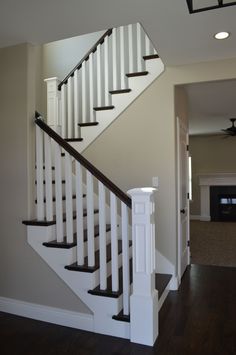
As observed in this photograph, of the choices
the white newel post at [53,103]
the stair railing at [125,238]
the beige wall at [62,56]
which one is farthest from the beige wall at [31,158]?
the beige wall at [62,56]

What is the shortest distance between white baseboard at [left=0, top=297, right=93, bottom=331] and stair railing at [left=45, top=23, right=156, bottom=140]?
2175mm

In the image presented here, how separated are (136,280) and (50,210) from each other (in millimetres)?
1004

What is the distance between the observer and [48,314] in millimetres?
2689

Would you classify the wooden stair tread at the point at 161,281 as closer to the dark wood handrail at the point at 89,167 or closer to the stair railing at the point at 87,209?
the stair railing at the point at 87,209

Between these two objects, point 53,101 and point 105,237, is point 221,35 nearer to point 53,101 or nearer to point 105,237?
point 105,237

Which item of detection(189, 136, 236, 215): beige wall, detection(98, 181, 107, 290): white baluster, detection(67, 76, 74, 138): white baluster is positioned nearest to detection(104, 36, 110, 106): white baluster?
detection(67, 76, 74, 138): white baluster

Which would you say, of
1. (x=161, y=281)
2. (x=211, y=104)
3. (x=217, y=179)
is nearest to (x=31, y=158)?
(x=161, y=281)

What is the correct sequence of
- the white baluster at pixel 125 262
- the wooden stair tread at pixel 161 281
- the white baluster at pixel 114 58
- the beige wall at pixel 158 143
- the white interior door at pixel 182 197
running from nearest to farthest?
the white baluster at pixel 125 262, the wooden stair tread at pixel 161 281, the beige wall at pixel 158 143, the white interior door at pixel 182 197, the white baluster at pixel 114 58

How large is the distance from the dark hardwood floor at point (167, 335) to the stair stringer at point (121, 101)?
85.1 inches

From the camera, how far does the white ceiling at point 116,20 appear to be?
2.19 m

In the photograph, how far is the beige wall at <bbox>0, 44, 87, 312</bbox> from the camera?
276 cm

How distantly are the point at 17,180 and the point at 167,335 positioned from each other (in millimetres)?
1910

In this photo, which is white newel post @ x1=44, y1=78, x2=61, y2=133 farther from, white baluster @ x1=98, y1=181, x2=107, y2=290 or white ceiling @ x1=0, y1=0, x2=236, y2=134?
white baluster @ x1=98, y1=181, x2=107, y2=290

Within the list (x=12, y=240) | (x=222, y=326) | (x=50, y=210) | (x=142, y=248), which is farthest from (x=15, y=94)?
(x=222, y=326)
